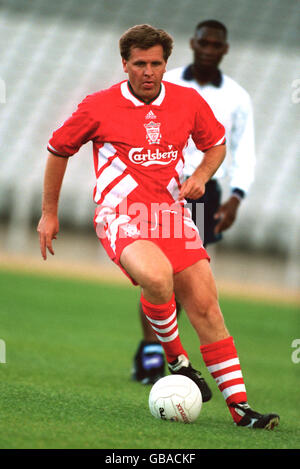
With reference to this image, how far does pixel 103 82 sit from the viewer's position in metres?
18.5

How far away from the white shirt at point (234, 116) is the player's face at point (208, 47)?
0.45 ft

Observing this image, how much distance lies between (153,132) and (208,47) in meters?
1.87

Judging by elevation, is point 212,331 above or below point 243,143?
below

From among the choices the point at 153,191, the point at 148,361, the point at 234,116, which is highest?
the point at 234,116

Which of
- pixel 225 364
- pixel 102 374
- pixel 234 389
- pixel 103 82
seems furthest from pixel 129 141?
pixel 103 82

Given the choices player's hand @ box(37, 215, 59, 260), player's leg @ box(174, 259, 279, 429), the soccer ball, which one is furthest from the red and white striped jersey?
the soccer ball

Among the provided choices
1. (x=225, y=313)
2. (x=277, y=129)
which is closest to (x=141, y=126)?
(x=225, y=313)

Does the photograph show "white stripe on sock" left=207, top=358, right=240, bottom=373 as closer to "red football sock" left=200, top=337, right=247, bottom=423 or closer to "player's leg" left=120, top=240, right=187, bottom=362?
"red football sock" left=200, top=337, right=247, bottom=423

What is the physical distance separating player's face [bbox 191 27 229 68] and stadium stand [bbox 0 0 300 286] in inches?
411

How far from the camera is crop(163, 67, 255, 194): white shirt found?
548 centimetres

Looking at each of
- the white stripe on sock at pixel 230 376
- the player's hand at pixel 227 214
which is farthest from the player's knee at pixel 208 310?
the player's hand at pixel 227 214

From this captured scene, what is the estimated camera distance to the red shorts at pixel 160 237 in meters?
3.74

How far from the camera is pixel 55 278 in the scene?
1288cm

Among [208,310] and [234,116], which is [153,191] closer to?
[208,310]
